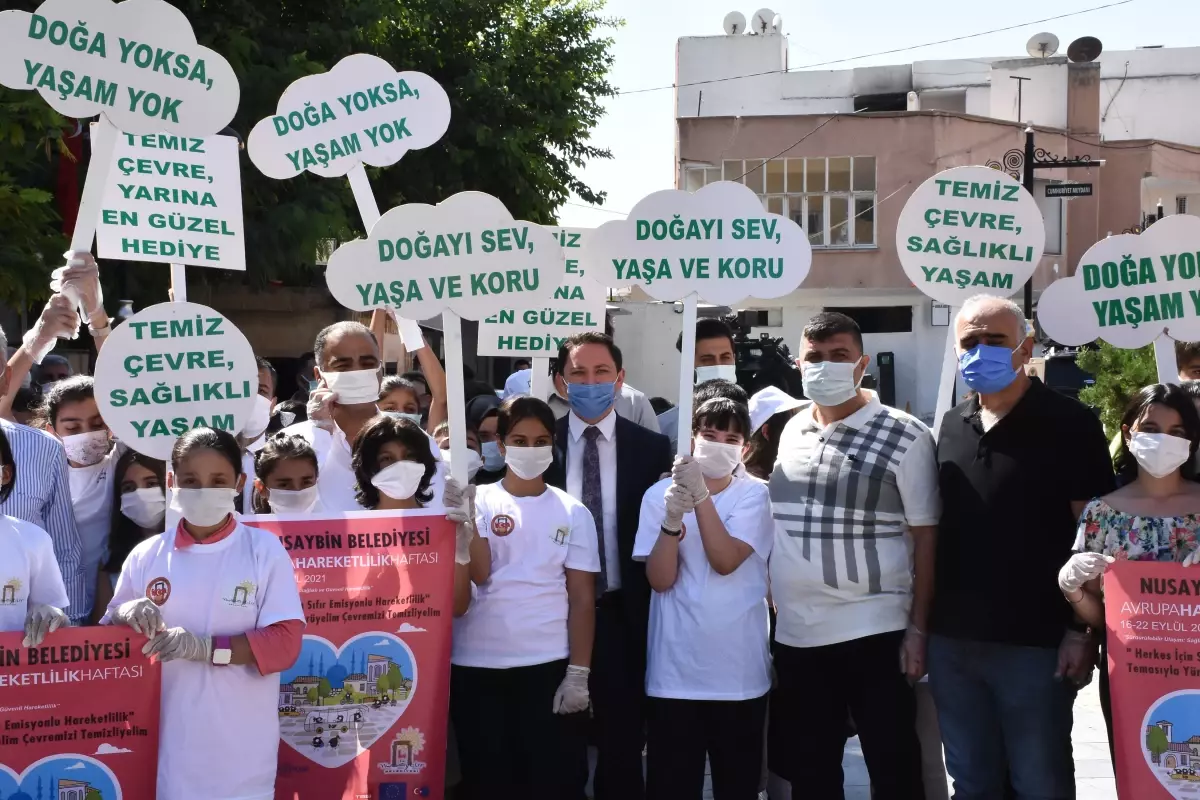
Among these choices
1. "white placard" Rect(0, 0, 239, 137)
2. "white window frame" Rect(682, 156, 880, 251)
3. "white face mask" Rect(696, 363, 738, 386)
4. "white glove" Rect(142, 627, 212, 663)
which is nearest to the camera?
"white glove" Rect(142, 627, 212, 663)

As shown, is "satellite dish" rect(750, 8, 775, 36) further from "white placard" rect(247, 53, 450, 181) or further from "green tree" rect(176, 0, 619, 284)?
"white placard" rect(247, 53, 450, 181)

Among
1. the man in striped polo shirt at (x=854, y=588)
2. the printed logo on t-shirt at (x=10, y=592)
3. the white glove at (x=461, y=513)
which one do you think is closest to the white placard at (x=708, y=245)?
the man in striped polo shirt at (x=854, y=588)

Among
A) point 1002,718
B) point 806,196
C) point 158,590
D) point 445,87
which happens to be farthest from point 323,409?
point 806,196

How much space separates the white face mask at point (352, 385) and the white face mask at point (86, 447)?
2.79ft

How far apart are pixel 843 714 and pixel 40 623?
2.63 metres

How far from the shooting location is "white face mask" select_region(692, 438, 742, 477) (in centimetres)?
456

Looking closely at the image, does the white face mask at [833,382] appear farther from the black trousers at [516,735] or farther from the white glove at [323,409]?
the white glove at [323,409]

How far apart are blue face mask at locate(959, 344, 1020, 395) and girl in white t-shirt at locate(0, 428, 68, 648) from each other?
117 inches

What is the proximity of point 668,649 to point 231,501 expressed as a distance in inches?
62.3

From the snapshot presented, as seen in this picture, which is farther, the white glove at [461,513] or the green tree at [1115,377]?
the green tree at [1115,377]

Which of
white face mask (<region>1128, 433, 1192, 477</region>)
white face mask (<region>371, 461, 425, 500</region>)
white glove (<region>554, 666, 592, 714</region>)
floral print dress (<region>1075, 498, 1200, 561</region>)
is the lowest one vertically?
white glove (<region>554, 666, 592, 714</region>)

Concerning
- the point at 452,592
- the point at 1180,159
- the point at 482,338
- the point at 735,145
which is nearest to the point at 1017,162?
the point at 735,145

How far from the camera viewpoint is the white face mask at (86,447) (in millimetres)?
4730

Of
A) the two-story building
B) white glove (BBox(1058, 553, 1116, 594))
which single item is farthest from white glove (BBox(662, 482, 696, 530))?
the two-story building
